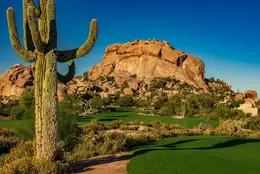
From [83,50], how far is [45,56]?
1.34 m

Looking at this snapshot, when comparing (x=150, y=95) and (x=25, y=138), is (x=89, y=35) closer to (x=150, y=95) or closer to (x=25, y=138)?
(x=25, y=138)

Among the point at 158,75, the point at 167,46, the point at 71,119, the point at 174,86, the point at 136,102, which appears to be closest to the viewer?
the point at 71,119

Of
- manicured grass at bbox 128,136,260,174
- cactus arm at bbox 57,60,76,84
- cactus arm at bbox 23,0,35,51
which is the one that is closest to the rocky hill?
manicured grass at bbox 128,136,260,174

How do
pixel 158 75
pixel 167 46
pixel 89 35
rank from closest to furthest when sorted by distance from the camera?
pixel 89 35 → pixel 158 75 → pixel 167 46

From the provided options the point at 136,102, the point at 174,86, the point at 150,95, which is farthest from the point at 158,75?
the point at 136,102

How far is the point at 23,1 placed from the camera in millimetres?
11516

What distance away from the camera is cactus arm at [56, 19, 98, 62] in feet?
36.1

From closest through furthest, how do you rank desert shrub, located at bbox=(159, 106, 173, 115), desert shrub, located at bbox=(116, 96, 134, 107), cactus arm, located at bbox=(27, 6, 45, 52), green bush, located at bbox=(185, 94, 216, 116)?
cactus arm, located at bbox=(27, 6, 45, 52) → desert shrub, located at bbox=(159, 106, 173, 115) → green bush, located at bbox=(185, 94, 216, 116) → desert shrub, located at bbox=(116, 96, 134, 107)

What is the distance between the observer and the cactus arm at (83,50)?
36.1 feet

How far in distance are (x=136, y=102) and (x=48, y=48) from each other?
6421 centimetres

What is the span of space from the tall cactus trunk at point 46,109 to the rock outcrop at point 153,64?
349 feet

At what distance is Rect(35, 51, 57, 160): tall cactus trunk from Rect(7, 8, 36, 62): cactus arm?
58 cm

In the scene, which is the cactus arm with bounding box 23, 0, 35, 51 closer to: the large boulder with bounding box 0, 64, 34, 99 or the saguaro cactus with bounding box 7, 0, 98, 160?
the saguaro cactus with bounding box 7, 0, 98, 160

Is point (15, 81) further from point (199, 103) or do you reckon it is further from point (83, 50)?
point (83, 50)
